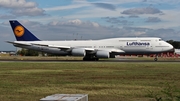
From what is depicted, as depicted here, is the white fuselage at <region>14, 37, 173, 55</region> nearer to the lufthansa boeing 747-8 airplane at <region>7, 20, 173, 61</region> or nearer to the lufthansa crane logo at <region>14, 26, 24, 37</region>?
the lufthansa boeing 747-8 airplane at <region>7, 20, 173, 61</region>

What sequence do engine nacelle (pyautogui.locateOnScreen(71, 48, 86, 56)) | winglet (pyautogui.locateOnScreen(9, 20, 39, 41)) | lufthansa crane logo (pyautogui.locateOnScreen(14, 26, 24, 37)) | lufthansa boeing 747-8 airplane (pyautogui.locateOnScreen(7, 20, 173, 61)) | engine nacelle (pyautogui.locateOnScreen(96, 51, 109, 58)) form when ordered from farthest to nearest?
lufthansa crane logo (pyautogui.locateOnScreen(14, 26, 24, 37))
winglet (pyautogui.locateOnScreen(9, 20, 39, 41))
lufthansa boeing 747-8 airplane (pyautogui.locateOnScreen(7, 20, 173, 61))
engine nacelle (pyautogui.locateOnScreen(71, 48, 86, 56))
engine nacelle (pyautogui.locateOnScreen(96, 51, 109, 58))

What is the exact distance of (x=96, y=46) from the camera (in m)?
52.4

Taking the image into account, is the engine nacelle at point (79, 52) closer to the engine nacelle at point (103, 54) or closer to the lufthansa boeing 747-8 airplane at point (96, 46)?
the lufthansa boeing 747-8 airplane at point (96, 46)

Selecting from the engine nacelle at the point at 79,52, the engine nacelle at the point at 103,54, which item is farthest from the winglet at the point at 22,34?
the engine nacelle at the point at 103,54

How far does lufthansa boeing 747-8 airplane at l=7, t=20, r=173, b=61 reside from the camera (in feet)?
163

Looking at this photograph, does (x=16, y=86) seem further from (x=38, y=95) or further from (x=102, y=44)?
(x=102, y=44)

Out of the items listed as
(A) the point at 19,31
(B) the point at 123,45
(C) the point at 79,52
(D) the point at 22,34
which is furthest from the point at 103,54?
(A) the point at 19,31

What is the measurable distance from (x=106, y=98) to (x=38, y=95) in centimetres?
273

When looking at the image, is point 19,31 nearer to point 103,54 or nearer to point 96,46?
point 96,46

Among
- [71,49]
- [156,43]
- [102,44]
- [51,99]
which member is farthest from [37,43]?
[51,99]

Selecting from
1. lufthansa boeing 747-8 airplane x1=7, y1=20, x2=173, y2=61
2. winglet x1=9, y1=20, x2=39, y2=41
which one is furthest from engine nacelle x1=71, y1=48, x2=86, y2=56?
winglet x1=9, y1=20, x2=39, y2=41

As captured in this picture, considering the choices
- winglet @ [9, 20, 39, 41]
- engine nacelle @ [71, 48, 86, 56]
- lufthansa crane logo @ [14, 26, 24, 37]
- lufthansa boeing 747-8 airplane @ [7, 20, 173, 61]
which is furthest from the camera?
lufthansa crane logo @ [14, 26, 24, 37]

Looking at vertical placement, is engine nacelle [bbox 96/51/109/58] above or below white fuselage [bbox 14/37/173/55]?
below

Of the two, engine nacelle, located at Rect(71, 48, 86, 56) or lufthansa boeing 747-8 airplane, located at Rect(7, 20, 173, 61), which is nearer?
engine nacelle, located at Rect(71, 48, 86, 56)
